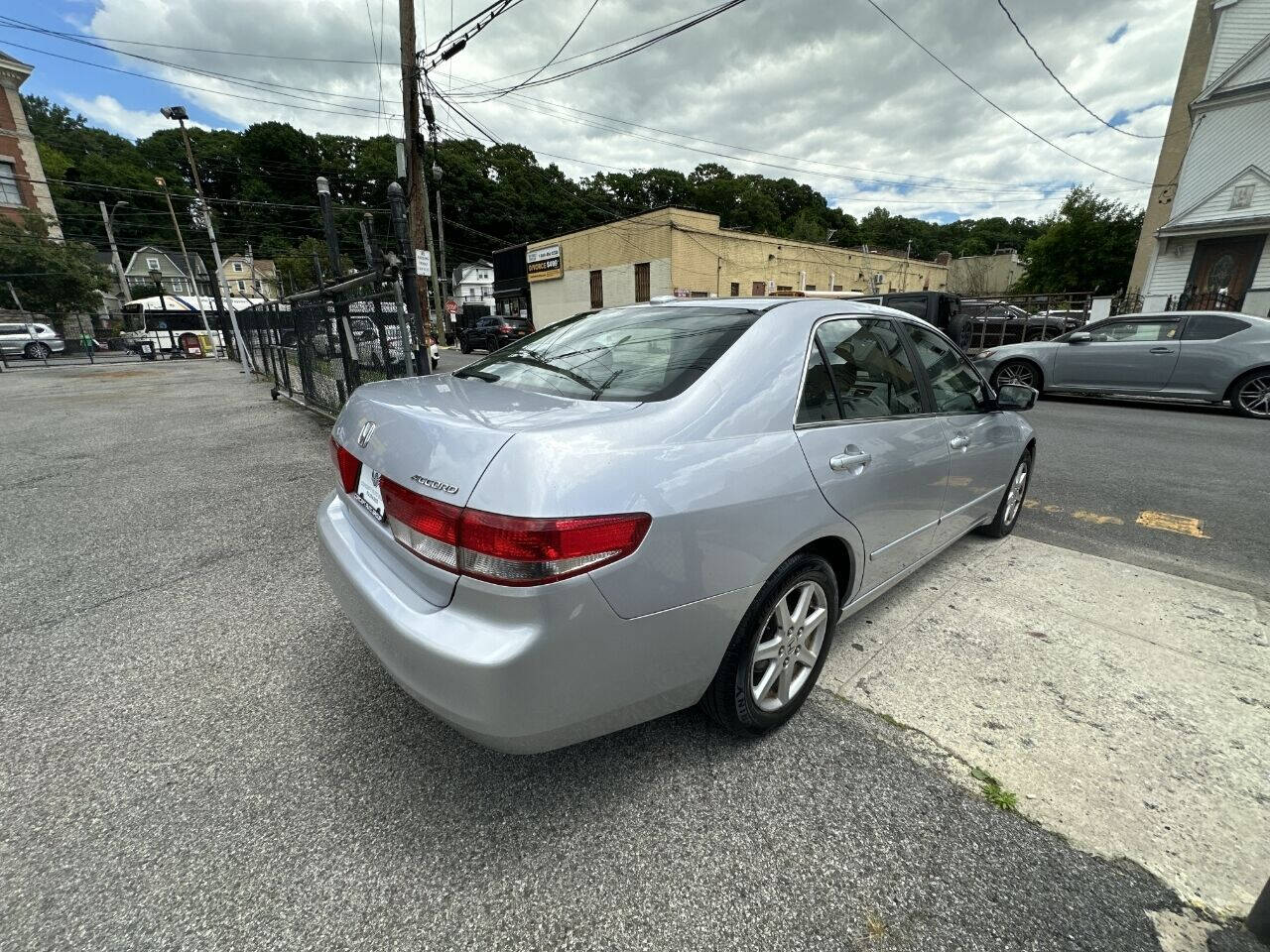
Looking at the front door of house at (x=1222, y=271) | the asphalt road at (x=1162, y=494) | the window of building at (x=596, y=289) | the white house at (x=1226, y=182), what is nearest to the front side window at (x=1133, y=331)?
the asphalt road at (x=1162, y=494)

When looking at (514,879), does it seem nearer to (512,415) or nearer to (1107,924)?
(512,415)

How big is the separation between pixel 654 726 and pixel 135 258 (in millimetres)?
76138

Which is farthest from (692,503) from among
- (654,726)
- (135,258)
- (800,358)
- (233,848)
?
(135,258)

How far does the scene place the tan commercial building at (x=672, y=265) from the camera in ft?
83.9

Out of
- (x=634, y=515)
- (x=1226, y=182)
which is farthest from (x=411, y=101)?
(x=1226, y=182)

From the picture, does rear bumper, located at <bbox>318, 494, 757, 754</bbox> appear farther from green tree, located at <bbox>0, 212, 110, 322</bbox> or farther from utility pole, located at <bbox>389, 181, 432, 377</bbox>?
green tree, located at <bbox>0, 212, 110, 322</bbox>

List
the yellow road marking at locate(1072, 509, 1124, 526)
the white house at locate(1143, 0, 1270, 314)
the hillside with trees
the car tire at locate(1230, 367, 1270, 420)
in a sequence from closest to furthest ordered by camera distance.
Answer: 1. the yellow road marking at locate(1072, 509, 1124, 526)
2. the car tire at locate(1230, 367, 1270, 420)
3. the white house at locate(1143, 0, 1270, 314)
4. the hillside with trees

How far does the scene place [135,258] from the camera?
55094 mm

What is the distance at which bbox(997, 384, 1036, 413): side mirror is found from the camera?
10.2 ft

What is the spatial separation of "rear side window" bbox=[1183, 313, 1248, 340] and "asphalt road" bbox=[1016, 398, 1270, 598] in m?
1.17

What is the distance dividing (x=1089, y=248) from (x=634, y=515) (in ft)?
126

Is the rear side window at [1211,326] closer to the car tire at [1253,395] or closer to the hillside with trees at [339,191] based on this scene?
the car tire at [1253,395]

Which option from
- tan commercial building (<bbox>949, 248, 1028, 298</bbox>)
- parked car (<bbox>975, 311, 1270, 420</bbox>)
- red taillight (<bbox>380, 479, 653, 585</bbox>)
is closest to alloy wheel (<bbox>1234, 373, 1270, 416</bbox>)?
parked car (<bbox>975, 311, 1270, 420</bbox>)

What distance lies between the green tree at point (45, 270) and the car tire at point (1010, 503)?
1516 inches
